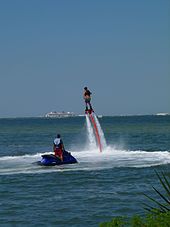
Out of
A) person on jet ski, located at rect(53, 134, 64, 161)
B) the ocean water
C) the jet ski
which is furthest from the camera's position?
person on jet ski, located at rect(53, 134, 64, 161)

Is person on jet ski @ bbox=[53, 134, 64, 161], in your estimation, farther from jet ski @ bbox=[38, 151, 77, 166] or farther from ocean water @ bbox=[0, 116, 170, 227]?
ocean water @ bbox=[0, 116, 170, 227]

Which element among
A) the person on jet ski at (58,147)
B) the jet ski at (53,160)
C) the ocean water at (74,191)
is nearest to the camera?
the ocean water at (74,191)

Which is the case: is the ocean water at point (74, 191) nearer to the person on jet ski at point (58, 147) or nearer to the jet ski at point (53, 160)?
the jet ski at point (53, 160)

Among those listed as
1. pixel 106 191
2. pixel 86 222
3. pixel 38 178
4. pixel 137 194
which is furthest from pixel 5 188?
pixel 86 222

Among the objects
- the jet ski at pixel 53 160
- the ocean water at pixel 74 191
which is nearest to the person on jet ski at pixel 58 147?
the jet ski at pixel 53 160

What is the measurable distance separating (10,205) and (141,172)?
32.2 feet

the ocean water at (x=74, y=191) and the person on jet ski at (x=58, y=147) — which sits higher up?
the person on jet ski at (x=58, y=147)

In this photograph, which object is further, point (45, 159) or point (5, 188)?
point (45, 159)

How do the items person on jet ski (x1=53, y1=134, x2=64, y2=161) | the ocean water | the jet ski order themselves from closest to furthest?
the ocean water → the jet ski → person on jet ski (x1=53, y1=134, x2=64, y2=161)

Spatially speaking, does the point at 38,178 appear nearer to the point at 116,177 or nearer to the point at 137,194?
the point at 116,177

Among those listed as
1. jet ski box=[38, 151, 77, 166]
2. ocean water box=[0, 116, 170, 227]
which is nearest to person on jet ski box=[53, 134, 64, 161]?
jet ski box=[38, 151, 77, 166]

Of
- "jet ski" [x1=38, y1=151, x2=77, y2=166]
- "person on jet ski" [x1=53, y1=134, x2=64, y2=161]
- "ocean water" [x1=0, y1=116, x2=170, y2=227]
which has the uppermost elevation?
"person on jet ski" [x1=53, y1=134, x2=64, y2=161]

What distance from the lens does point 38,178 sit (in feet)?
81.9

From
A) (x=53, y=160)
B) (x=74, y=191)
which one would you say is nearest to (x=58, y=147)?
(x=53, y=160)
